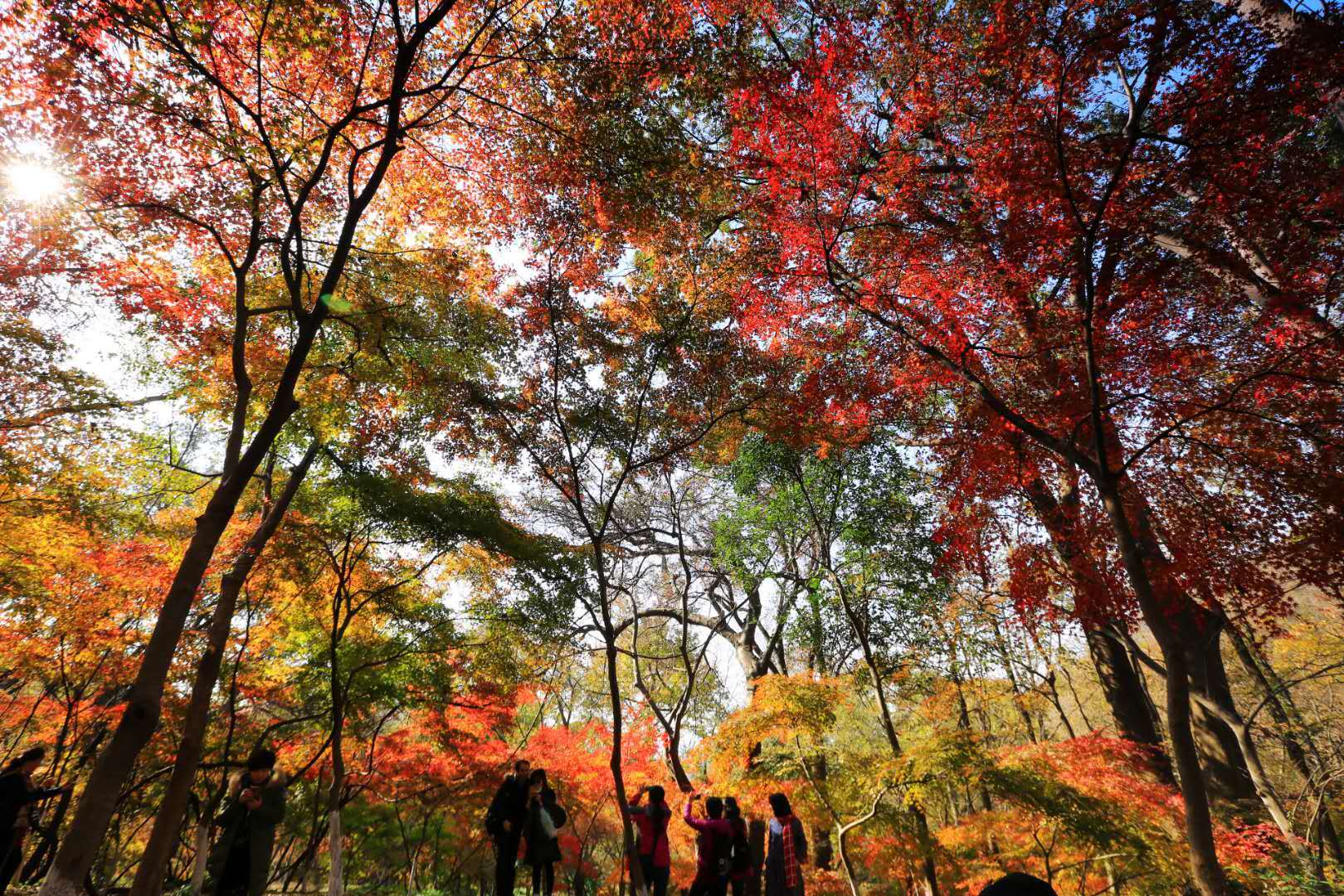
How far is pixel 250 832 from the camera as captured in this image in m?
4.38

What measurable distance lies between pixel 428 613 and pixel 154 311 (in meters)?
6.43

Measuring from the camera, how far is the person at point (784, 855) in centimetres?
554

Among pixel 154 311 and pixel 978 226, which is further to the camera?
pixel 978 226

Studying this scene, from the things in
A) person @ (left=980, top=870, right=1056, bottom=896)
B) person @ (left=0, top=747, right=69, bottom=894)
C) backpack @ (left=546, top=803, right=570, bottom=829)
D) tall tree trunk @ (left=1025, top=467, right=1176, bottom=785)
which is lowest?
person @ (left=980, top=870, right=1056, bottom=896)

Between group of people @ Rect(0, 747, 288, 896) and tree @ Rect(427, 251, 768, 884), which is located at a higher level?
tree @ Rect(427, 251, 768, 884)

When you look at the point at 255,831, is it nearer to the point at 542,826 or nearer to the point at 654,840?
the point at 542,826

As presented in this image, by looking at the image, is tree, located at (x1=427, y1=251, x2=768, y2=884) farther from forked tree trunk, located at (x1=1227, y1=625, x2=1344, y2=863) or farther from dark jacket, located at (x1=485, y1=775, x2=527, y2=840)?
forked tree trunk, located at (x1=1227, y1=625, x2=1344, y2=863)

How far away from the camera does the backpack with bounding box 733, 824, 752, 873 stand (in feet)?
Answer: 19.2

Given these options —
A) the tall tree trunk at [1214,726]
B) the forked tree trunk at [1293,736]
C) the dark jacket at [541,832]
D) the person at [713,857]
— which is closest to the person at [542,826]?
the dark jacket at [541,832]

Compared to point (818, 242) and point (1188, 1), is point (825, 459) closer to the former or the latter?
point (818, 242)

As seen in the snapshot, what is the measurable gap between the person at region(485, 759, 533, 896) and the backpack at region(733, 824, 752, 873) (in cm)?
238

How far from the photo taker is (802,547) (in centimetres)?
1284

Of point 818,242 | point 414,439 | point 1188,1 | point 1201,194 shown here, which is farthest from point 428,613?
point 1188,1

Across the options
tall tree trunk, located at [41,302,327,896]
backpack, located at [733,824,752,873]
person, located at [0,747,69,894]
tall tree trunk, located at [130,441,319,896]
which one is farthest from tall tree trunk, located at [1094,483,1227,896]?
person, located at [0,747,69,894]
